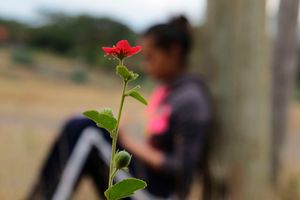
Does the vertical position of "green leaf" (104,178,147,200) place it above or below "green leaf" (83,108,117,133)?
below

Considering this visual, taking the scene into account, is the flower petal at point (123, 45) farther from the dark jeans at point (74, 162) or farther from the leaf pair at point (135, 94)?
the dark jeans at point (74, 162)

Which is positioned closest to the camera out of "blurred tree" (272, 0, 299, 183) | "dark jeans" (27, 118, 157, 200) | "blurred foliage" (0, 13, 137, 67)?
"dark jeans" (27, 118, 157, 200)

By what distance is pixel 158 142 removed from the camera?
3305 millimetres

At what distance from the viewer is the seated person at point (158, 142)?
10.1 ft

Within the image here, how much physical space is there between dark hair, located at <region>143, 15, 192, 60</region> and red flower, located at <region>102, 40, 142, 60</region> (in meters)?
2.74

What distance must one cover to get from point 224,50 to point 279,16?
1410 mm

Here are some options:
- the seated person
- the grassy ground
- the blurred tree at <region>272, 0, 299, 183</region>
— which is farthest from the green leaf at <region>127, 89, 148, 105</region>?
the blurred tree at <region>272, 0, 299, 183</region>

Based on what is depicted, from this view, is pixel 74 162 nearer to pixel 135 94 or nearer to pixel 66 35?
pixel 135 94

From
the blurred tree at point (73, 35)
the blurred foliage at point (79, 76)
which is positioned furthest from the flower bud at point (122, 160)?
the blurred tree at point (73, 35)

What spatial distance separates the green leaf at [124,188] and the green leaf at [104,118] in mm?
53

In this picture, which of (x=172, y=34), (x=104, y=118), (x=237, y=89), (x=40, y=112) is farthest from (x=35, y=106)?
(x=104, y=118)

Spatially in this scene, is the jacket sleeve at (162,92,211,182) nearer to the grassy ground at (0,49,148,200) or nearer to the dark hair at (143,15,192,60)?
the dark hair at (143,15,192,60)

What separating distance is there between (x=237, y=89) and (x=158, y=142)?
0.64 meters

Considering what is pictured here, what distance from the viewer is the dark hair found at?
354 centimetres
